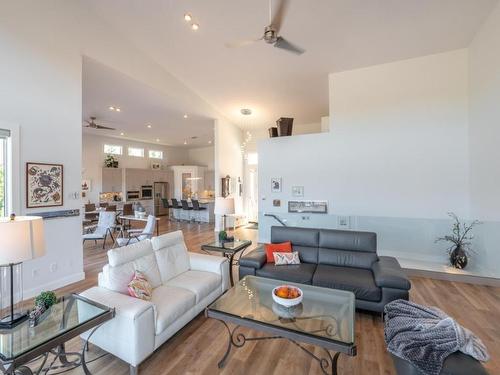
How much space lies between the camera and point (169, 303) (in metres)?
2.27

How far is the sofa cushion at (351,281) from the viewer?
107 inches

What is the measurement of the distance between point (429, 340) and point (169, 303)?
210 cm

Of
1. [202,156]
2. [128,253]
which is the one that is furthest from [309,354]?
[202,156]

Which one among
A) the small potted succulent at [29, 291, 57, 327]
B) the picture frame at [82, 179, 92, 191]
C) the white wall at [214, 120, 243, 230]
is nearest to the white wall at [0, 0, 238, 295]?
the small potted succulent at [29, 291, 57, 327]

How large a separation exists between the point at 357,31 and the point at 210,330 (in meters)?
5.22

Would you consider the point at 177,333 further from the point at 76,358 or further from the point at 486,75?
the point at 486,75

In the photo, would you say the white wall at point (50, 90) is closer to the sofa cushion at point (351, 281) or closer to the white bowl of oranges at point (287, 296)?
the white bowl of oranges at point (287, 296)

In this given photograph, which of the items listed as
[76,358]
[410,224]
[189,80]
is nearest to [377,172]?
[410,224]

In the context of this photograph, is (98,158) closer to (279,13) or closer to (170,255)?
(170,255)

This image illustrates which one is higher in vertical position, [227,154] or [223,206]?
[227,154]

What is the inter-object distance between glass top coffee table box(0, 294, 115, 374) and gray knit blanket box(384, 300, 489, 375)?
2184 mm

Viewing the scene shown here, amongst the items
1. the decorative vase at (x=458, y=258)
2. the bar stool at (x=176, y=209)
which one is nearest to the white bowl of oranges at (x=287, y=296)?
the decorative vase at (x=458, y=258)

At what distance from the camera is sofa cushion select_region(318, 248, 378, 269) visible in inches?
130

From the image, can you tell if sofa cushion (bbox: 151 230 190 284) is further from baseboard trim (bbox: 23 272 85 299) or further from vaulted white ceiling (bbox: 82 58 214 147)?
vaulted white ceiling (bbox: 82 58 214 147)
